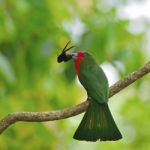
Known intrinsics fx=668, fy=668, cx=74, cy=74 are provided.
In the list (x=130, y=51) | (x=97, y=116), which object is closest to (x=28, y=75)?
(x=130, y=51)

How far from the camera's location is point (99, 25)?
4.66 metres

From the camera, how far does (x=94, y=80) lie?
2.90 meters

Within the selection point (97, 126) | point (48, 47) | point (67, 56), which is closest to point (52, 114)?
point (97, 126)

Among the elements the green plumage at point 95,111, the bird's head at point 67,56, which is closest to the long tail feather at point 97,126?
the green plumage at point 95,111

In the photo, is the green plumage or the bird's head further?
the bird's head

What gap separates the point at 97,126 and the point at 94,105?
0.50ft

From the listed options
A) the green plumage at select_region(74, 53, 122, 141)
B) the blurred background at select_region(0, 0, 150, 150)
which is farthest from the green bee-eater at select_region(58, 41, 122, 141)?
the blurred background at select_region(0, 0, 150, 150)

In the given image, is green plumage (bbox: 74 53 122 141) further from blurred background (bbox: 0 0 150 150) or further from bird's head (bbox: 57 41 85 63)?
blurred background (bbox: 0 0 150 150)

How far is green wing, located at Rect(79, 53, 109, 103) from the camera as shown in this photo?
285cm

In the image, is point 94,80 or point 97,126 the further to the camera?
point 94,80

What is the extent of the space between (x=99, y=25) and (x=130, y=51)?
0.28m

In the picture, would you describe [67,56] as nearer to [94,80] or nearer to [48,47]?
[94,80]

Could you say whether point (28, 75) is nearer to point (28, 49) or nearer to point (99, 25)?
point (28, 49)

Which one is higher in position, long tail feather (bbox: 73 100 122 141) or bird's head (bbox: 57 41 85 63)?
bird's head (bbox: 57 41 85 63)
